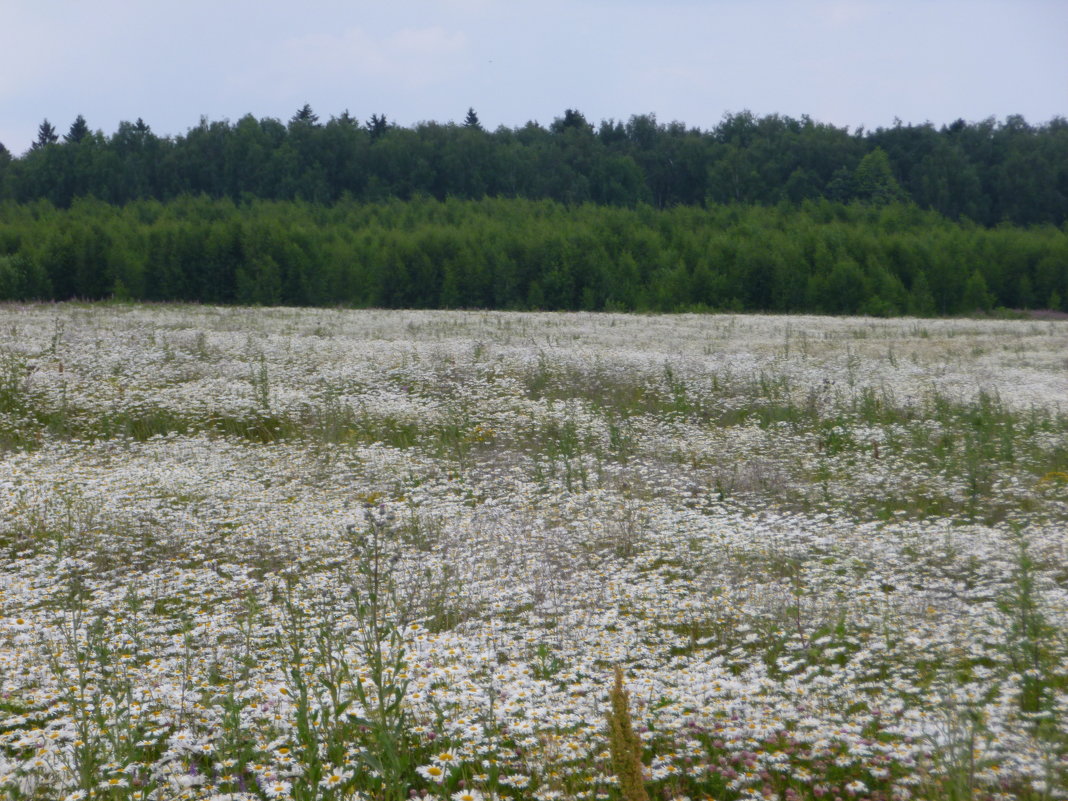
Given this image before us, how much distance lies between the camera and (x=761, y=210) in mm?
80688

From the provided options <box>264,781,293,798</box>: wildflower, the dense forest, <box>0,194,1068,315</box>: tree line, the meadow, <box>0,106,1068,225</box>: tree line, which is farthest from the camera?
<box>0,106,1068,225</box>: tree line

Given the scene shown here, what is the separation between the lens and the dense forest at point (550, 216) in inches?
2084

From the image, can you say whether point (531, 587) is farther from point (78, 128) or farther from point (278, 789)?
point (78, 128)

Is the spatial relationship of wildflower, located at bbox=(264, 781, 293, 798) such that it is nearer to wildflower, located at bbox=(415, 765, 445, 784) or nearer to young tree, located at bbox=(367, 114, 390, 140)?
wildflower, located at bbox=(415, 765, 445, 784)

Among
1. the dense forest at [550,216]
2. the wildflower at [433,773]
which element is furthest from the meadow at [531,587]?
the dense forest at [550,216]

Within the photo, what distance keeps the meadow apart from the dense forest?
3454 cm

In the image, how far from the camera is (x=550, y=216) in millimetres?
81562

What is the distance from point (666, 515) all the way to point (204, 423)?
776 cm

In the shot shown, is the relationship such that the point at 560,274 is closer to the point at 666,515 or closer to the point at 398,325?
the point at 398,325

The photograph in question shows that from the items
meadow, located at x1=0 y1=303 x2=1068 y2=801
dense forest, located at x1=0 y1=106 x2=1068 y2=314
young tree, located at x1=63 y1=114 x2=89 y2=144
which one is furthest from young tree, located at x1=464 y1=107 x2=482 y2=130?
meadow, located at x1=0 y1=303 x2=1068 y2=801

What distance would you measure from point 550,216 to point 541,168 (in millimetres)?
26842

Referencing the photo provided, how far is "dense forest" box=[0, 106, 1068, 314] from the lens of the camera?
52.9 meters

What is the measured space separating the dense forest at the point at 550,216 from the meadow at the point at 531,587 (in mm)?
34540

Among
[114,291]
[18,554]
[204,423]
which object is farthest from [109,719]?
[114,291]
